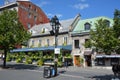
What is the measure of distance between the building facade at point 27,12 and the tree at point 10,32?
2512 cm

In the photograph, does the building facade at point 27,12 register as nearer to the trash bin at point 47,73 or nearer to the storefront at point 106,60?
the storefront at point 106,60

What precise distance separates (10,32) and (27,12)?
3035 cm

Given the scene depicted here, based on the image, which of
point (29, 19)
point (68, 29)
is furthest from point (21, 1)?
point (68, 29)

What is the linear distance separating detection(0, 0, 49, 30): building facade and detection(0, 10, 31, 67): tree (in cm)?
2512

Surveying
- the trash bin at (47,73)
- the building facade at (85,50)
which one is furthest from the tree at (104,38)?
the building facade at (85,50)

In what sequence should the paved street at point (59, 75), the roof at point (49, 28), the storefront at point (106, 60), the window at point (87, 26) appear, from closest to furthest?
the paved street at point (59, 75)
the storefront at point (106, 60)
the window at point (87, 26)
the roof at point (49, 28)

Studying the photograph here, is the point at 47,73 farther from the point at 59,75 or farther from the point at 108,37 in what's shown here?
the point at 108,37

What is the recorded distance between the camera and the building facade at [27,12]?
5631cm

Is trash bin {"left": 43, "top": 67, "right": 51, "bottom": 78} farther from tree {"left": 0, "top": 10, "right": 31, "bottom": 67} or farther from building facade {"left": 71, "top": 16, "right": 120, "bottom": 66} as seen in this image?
building facade {"left": 71, "top": 16, "right": 120, "bottom": 66}

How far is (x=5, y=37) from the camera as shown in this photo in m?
29.0

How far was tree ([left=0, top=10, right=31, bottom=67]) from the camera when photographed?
29234mm

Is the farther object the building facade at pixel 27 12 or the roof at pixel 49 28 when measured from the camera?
the building facade at pixel 27 12

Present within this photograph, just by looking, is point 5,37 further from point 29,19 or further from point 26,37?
point 29,19

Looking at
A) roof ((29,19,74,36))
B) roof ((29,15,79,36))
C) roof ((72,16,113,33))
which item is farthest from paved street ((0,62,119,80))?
roof ((29,19,74,36))
